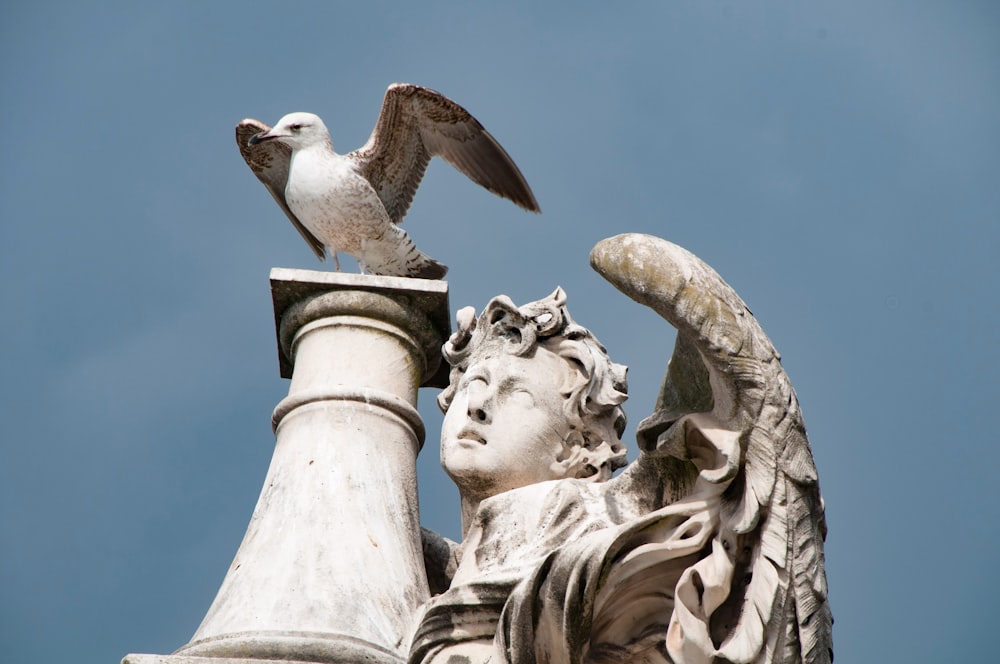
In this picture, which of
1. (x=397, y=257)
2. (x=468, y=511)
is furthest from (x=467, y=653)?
(x=397, y=257)

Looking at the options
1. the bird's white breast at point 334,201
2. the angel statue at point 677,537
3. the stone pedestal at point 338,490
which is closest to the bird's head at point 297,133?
the bird's white breast at point 334,201

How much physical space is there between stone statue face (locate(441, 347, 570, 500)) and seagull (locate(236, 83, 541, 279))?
3.32 metres

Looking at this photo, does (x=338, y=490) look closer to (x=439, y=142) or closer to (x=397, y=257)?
(x=397, y=257)

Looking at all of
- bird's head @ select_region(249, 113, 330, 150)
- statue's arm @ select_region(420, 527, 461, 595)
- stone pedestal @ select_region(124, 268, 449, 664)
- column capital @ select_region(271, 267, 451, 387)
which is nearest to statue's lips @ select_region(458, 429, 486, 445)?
stone pedestal @ select_region(124, 268, 449, 664)

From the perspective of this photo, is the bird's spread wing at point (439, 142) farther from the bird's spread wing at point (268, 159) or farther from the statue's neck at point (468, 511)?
the statue's neck at point (468, 511)

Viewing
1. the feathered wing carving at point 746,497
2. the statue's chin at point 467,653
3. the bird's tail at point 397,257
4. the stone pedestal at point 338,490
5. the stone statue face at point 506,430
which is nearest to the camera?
the feathered wing carving at point 746,497

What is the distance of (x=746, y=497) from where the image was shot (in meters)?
5.24

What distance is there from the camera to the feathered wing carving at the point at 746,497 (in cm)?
518

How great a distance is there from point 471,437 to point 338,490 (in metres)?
0.72

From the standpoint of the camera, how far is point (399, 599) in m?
6.39

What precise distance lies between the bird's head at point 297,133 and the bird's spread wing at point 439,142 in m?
0.24

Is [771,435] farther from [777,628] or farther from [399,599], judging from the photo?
[399,599]

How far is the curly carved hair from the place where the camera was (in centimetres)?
635

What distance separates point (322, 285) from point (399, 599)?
5.48 feet
